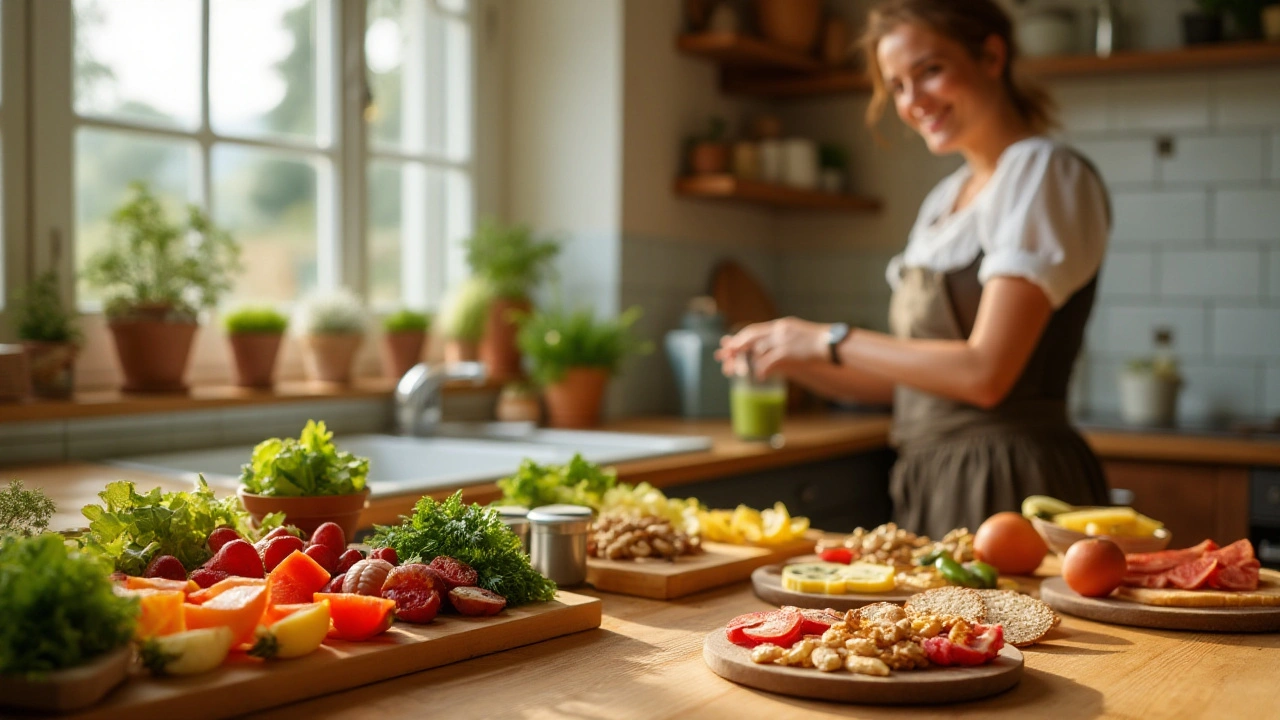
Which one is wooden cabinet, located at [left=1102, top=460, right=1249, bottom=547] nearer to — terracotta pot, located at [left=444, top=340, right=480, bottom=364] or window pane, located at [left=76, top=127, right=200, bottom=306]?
terracotta pot, located at [left=444, top=340, right=480, bottom=364]

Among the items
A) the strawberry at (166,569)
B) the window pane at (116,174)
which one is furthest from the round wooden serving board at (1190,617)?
the window pane at (116,174)

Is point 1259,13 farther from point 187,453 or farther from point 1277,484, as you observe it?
point 187,453

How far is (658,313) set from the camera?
144 inches

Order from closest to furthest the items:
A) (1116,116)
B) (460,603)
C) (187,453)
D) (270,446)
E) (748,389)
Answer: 1. (460,603)
2. (270,446)
3. (187,453)
4. (748,389)
5. (1116,116)

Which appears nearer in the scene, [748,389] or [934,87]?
[934,87]

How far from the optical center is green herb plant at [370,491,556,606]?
132 cm

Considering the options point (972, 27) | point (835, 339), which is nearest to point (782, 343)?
point (835, 339)

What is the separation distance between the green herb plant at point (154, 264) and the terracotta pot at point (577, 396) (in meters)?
0.92

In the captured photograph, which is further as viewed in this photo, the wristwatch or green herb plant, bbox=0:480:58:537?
the wristwatch

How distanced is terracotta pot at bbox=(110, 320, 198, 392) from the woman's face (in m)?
1.46

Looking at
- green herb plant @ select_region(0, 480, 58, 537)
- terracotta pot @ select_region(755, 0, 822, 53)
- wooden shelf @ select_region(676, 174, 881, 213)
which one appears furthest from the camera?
terracotta pot @ select_region(755, 0, 822, 53)

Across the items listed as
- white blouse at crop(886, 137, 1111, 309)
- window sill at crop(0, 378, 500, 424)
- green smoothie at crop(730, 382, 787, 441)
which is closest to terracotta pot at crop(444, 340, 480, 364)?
window sill at crop(0, 378, 500, 424)

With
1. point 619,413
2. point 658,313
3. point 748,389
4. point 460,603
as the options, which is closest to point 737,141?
point 658,313

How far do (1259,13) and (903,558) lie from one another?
2.58 metres
